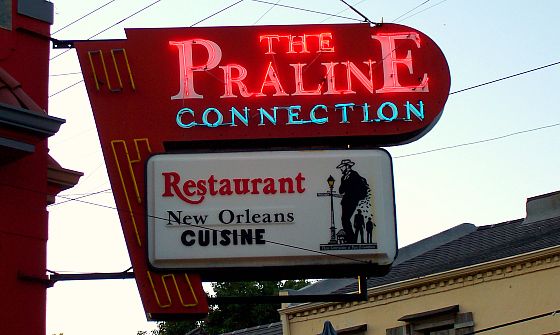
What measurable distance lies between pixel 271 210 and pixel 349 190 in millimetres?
1058

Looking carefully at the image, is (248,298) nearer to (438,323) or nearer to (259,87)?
(259,87)

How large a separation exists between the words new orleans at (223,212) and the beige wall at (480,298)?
419 inches

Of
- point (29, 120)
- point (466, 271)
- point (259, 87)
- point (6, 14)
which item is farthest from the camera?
point (466, 271)

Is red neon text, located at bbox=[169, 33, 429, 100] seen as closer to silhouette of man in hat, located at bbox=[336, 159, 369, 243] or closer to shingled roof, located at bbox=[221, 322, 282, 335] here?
silhouette of man in hat, located at bbox=[336, 159, 369, 243]

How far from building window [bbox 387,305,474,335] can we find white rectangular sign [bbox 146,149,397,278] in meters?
11.3

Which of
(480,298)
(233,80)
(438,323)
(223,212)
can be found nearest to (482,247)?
(480,298)

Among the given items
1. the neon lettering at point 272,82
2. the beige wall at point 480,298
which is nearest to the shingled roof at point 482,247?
the beige wall at point 480,298

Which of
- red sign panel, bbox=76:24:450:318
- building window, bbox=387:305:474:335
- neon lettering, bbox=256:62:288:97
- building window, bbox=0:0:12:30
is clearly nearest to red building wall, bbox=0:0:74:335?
building window, bbox=0:0:12:30

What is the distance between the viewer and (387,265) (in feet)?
49.5

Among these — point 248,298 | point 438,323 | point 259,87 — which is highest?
point 259,87

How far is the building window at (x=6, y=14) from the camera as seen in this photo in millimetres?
13812

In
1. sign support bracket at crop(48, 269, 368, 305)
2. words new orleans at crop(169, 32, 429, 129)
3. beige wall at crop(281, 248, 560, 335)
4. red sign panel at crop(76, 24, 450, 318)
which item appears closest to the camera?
sign support bracket at crop(48, 269, 368, 305)

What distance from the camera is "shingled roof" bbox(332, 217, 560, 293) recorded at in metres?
25.8

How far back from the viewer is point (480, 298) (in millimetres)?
25734
